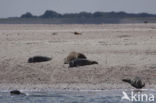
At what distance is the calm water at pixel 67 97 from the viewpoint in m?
14.1

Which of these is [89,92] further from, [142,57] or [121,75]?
[142,57]

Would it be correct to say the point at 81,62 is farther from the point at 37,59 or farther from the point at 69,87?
the point at 69,87

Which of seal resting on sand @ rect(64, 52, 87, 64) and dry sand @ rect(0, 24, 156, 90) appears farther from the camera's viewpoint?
seal resting on sand @ rect(64, 52, 87, 64)

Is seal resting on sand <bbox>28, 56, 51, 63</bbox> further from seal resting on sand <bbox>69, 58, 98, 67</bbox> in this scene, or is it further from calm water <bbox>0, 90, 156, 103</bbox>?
calm water <bbox>0, 90, 156, 103</bbox>

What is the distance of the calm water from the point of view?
14.1 meters

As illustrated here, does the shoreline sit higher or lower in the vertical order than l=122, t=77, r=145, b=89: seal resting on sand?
lower

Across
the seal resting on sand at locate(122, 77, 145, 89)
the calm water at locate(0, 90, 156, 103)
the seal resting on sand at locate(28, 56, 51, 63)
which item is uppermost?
the seal resting on sand at locate(28, 56, 51, 63)

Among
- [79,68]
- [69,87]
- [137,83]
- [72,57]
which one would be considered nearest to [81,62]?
[79,68]

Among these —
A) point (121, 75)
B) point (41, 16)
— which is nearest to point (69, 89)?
point (121, 75)

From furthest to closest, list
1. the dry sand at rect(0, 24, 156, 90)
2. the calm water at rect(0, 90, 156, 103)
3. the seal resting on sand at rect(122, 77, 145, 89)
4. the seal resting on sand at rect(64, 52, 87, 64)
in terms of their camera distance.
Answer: the seal resting on sand at rect(64, 52, 87, 64), the dry sand at rect(0, 24, 156, 90), the seal resting on sand at rect(122, 77, 145, 89), the calm water at rect(0, 90, 156, 103)

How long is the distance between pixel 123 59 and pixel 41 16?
200ft

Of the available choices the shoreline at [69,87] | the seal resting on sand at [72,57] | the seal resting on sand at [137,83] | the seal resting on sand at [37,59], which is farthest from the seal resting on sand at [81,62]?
the seal resting on sand at [137,83]

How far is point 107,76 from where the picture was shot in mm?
15812

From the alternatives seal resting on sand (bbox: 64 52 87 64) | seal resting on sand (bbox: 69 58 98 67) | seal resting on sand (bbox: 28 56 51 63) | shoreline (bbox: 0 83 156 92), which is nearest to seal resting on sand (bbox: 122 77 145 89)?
shoreline (bbox: 0 83 156 92)
